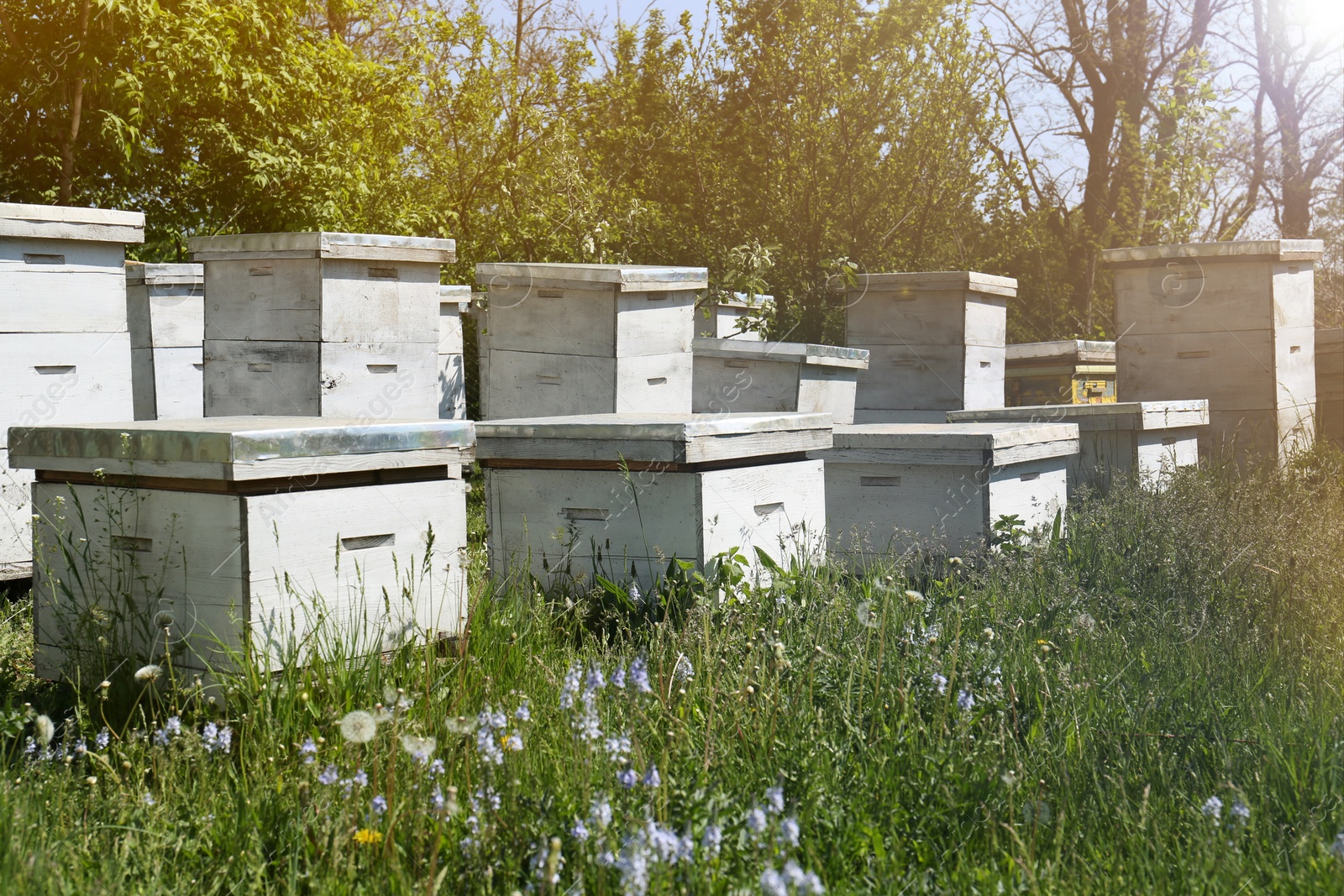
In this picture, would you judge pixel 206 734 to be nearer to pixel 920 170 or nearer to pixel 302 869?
pixel 302 869

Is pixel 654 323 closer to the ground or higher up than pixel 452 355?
higher up

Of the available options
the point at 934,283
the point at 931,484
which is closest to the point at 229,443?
the point at 931,484

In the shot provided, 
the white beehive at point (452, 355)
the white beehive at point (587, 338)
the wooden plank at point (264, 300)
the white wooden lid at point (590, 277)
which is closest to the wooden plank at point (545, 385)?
the white beehive at point (587, 338)

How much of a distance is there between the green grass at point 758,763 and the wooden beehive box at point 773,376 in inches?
132

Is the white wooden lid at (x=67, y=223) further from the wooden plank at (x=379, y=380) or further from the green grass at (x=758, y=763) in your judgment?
the green grass at (x=758, y=763)

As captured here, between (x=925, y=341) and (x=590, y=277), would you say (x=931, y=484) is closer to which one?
(x=590, y=277)

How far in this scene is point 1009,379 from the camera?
394 inches

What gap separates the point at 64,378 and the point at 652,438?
283cm

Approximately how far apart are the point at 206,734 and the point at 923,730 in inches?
57.9

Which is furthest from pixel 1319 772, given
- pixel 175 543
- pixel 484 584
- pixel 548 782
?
pixel 175 543

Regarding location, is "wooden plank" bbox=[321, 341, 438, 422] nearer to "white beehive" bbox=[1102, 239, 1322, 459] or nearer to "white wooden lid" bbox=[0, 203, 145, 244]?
"white wooden lid" bbox=[0, 203, 145, 244]

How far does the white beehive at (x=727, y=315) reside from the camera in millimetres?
8789

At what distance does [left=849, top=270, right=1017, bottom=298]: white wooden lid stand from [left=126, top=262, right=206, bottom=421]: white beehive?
4.35 m

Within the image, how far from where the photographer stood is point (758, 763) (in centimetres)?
214
